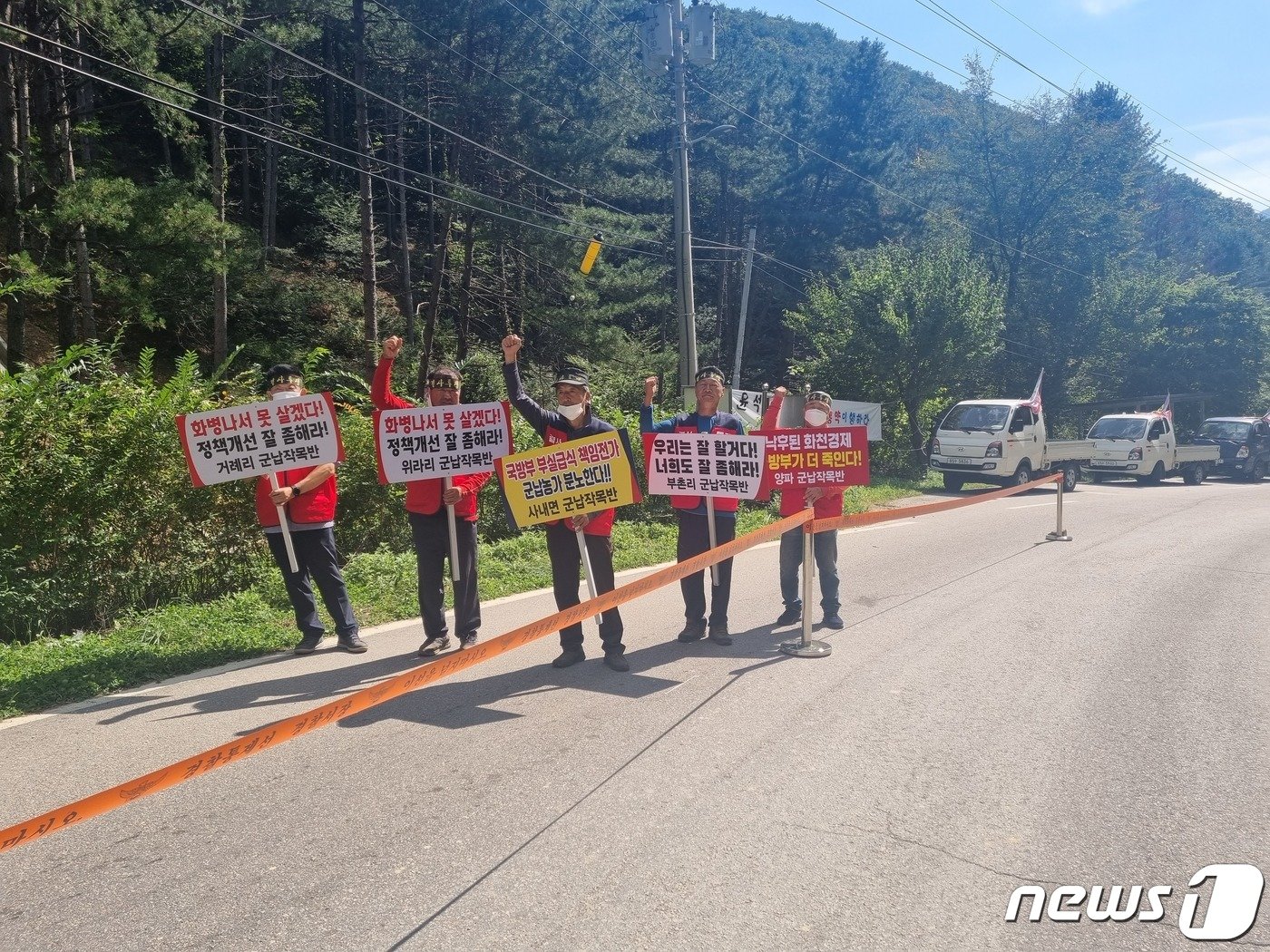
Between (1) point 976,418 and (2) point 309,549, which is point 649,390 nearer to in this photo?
(2) point 309,549

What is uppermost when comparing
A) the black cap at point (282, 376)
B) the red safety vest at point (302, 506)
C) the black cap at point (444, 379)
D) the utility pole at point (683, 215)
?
the utility pole at point (683, 215)

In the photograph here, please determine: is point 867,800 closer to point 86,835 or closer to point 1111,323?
point 86,835

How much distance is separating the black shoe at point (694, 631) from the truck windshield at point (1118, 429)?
23.6 meters

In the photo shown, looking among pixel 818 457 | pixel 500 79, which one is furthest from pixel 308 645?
pixel 500 79

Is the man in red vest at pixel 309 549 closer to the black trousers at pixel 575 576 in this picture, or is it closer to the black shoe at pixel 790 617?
the black trousers at pixel 575 576

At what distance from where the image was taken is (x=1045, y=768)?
4.62 meters

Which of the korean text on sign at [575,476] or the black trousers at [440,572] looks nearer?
the korean text on sign at [575,476]

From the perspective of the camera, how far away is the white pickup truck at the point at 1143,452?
86.9ft

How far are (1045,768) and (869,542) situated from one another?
28.4ft

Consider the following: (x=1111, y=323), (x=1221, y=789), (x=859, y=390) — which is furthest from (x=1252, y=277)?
(x=1221, y=789)

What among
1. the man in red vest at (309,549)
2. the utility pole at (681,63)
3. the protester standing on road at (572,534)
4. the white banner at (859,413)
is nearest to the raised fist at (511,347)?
the protester standing on road at (572,534)

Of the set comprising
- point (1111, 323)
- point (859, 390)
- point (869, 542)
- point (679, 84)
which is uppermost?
point (679, 84)

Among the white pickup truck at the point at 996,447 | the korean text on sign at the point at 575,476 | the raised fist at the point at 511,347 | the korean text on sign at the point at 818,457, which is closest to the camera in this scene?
the raised fist at the point at 511,347

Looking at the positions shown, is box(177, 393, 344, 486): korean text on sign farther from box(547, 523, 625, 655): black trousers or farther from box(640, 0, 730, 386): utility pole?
box(640, 0, 730, 386): utility pole
